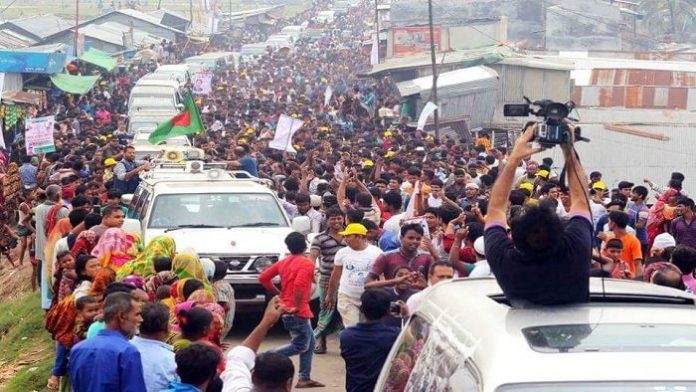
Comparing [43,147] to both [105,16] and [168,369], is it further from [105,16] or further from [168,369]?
[105,16]

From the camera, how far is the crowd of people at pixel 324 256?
5.09 meters

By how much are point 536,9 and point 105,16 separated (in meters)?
26.0

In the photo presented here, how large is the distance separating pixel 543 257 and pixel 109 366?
2.69 metres

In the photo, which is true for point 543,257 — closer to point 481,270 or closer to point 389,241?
point 481,270

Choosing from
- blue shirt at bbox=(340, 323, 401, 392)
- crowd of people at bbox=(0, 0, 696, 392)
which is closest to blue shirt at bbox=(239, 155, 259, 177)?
crowd of people at bbox=(0, 0, 696, 392)

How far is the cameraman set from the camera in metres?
4.49

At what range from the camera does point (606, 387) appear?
3.59 m

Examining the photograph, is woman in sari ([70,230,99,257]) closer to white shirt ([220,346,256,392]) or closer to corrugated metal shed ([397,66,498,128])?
white shirt ([220,346,256,392])

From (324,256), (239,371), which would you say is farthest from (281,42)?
(239,371)

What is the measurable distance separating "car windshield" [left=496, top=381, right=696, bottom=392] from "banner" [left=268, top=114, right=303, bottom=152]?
60.3 feet

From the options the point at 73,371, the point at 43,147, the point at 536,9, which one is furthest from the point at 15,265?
the point at 536,9

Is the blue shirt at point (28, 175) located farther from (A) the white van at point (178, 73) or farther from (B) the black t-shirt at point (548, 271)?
(A) the white van at point (178, 73)

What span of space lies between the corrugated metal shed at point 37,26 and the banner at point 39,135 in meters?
38.2

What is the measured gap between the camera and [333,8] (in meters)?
133
